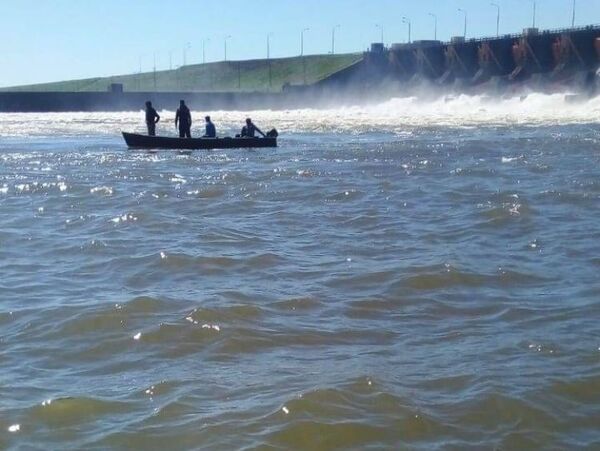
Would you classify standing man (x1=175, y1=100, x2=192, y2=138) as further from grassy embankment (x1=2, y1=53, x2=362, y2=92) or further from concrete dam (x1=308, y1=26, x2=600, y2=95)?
grassy embankment (x1=2, y1=53, x2=362, y2=92)

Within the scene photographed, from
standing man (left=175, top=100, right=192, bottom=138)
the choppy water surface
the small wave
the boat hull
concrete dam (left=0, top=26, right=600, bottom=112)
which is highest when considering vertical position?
concrete dam (left=0, top=26, right=600, bottom=112)

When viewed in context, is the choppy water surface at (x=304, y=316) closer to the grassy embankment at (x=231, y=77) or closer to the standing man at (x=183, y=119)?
the standing man at (x=183, y=119)

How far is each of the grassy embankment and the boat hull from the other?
311 feet

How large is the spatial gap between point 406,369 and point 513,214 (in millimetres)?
7517

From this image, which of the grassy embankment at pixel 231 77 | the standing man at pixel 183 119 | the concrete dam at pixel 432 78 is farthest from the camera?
the grassy embankment at pixel 231 77

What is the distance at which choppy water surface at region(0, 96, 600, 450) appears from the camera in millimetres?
6141

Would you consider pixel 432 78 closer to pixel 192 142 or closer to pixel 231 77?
pixel 192 142

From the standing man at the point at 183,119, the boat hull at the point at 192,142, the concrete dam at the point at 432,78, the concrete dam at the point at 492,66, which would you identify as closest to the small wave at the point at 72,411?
the boat hull at the point at 192,142

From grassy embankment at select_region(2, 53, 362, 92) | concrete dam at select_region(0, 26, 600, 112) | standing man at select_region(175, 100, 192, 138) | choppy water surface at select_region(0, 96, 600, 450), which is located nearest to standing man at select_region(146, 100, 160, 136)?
standing man at select_region(175, 100, 192, 138)

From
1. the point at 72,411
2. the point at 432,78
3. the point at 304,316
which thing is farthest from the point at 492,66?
the point at 72,411

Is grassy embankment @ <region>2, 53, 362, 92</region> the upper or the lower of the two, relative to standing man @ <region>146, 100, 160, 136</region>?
upper

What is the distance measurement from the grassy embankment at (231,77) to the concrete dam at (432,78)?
25.7 metres

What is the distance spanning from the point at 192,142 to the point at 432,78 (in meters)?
59.6

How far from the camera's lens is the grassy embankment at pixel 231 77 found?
443 feet
